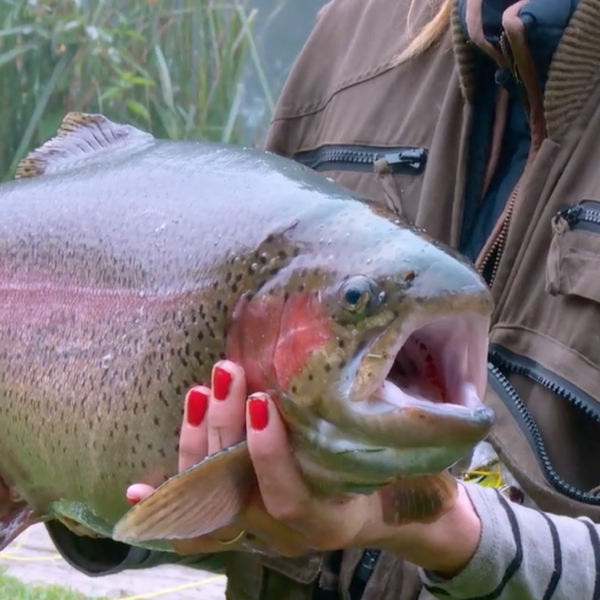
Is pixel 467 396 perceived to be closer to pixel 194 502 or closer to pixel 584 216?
pixel 194 502

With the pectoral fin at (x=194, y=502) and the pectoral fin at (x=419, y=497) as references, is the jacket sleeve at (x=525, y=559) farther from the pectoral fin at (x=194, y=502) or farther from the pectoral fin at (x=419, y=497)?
the pectoral fin at (x=194, y=502)

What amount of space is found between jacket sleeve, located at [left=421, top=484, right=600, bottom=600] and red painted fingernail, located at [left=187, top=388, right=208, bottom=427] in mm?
333

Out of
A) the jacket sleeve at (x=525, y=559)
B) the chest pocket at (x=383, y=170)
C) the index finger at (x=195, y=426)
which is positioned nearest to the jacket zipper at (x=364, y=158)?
the chest pocket at (x=383, y=170)

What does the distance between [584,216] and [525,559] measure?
1.34 feet

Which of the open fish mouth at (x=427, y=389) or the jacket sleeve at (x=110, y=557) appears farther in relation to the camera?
the jacket sleeve at (x=110, y=557)

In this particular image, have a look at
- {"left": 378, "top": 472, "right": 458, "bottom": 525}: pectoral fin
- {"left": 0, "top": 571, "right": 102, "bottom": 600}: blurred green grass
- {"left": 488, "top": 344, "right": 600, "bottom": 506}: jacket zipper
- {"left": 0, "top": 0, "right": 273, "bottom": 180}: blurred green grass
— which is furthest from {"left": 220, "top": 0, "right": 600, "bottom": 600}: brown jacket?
{"left": 0, "top": 0, "right": 273, "bottom": 180}: blurred green grass

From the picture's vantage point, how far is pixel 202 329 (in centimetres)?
109

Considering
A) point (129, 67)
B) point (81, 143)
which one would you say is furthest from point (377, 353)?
point (129, 67)

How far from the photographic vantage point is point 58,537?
1604 millimetres

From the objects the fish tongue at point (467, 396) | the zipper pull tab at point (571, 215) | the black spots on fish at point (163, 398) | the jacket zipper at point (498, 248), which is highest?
the fish tongue at point (467, 396)

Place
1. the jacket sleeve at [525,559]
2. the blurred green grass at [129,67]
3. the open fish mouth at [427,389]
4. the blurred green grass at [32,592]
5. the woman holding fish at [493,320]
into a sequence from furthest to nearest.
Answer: the blurred green grass at [129,67] < the blurred green grass at [32,592] < the jacket sleeve at [525,559] < the woman holding fish at [493,320] < the open fish mouth at [427,389]

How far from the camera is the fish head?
2.93 feet

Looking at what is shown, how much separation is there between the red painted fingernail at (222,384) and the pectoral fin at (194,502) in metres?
0.05

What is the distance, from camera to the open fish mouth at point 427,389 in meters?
0.87
